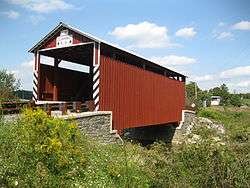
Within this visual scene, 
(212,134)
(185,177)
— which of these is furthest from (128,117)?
(185,177)

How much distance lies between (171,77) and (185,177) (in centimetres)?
1704

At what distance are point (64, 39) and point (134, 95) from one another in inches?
173

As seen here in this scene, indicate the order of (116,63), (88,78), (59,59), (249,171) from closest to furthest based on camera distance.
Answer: (249,171)
(116,63)
(59,59)
(88,78)

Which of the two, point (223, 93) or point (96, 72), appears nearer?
point (96, 72)

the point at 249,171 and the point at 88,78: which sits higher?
the point at 88,78

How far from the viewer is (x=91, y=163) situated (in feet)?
24.5

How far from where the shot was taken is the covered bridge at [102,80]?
45.0ft

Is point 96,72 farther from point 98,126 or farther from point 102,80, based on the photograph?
point 98,126

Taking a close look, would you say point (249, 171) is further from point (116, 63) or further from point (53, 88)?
point (53, 88)

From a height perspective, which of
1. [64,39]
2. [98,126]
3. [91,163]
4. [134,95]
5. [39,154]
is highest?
[64,39]

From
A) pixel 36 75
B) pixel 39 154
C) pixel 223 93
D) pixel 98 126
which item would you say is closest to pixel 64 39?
pixel 36 75

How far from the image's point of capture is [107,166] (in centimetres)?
746

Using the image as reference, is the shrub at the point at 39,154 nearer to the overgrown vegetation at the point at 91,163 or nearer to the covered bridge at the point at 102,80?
the overgrown vegetation at the point at 91,163

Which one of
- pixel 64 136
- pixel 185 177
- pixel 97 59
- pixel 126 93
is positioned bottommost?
pixel 185 177
